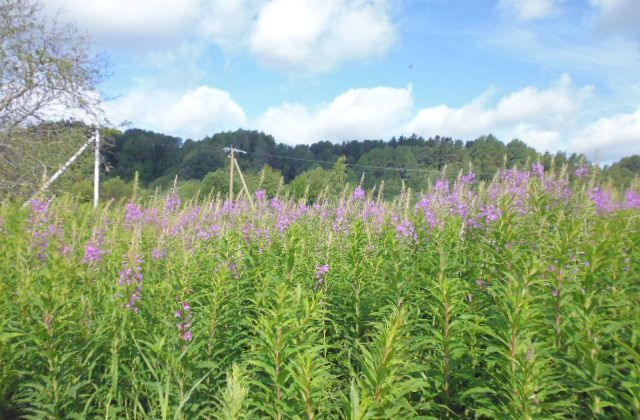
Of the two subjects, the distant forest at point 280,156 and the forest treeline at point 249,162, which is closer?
the forest treeline at point 249,162

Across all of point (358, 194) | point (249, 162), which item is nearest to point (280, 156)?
point (249, 162)

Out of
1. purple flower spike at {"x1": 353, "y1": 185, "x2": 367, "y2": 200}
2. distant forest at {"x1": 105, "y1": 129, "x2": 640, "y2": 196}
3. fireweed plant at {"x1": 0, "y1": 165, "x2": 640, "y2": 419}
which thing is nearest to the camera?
fireweed plant at {"x1": 0, "y1": 165, "x2": 640, "y2": 419}

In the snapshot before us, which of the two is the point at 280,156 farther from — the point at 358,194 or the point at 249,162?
the point at 358,194

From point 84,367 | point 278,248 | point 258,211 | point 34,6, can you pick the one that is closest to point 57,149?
point 34,6

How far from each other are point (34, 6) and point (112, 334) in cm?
1522

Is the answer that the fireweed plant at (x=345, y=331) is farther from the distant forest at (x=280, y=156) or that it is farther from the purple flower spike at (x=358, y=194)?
the distant forest at (x=280, y=156)

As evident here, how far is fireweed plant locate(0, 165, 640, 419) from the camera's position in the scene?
7.91 ft

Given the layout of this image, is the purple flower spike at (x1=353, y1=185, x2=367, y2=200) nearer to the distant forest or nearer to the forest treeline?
the forest treeline

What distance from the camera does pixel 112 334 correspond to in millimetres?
3604

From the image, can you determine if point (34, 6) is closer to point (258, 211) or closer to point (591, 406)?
point (258, 211)

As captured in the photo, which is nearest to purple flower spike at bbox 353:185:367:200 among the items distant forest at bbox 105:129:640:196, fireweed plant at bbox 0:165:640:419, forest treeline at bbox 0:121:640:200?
forest treeline at bbox 0:121:640:200

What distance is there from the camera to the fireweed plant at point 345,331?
2410 millimetres

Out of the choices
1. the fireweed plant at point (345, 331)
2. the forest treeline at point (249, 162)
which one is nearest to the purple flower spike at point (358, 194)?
the forest treeline at point (249, 162)

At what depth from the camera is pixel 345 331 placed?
396 centimetres
